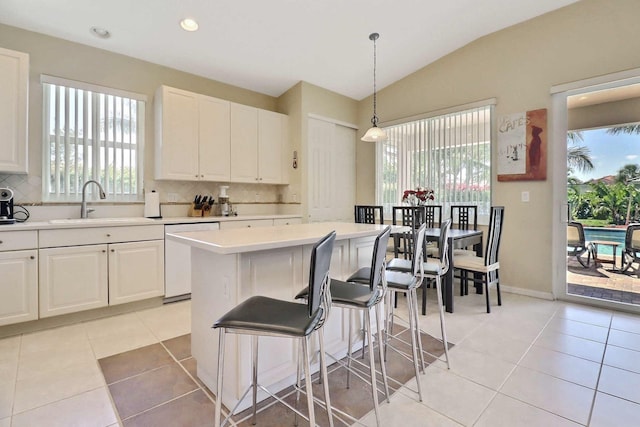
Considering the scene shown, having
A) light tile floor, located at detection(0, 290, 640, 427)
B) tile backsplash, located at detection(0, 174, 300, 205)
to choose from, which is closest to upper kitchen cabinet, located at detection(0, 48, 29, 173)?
tile backsplash, located at detection(0, 174, 300, 205)

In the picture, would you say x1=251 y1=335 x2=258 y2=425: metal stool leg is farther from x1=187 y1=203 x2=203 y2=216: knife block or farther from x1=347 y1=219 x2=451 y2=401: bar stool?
Result: x1=187 y1=203 x2=203 y2=216: knife block

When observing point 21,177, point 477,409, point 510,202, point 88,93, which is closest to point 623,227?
point 510,202

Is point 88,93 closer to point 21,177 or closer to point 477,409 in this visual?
point 21,177

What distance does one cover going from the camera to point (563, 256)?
3539 millimetres

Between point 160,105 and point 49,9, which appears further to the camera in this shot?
point 160,105

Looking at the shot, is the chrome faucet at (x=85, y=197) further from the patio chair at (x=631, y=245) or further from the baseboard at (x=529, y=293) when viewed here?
the patio chair at (x=631, y=245)

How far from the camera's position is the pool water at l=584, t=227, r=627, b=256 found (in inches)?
137

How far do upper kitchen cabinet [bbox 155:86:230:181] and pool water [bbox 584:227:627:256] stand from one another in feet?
Answer: 14.8

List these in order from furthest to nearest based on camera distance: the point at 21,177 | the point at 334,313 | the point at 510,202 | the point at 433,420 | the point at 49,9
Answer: the point at 510,202
the point at 21,177
the point at 49,9
the point at 334,313
the point at 433,420

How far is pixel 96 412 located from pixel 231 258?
1121 mm

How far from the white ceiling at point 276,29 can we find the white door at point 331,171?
2.86 feet

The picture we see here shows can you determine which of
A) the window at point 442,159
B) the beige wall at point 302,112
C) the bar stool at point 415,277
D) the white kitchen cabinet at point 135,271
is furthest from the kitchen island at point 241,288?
the window at point 442,159

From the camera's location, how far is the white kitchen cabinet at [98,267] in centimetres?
269

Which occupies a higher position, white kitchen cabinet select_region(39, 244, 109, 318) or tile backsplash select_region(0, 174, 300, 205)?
tile backsplash select_region(0, 174, 300, 205)
